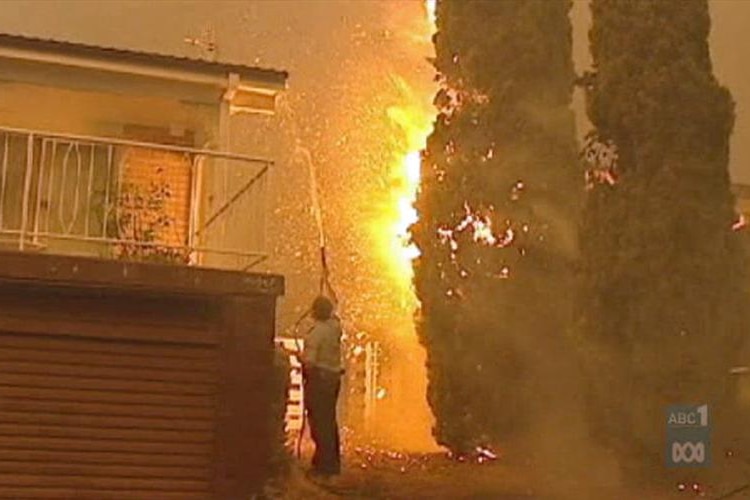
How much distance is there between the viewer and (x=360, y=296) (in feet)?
52.3

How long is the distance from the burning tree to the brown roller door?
4.59m

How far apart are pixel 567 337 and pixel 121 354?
597 cm

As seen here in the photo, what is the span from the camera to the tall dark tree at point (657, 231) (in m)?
13.0

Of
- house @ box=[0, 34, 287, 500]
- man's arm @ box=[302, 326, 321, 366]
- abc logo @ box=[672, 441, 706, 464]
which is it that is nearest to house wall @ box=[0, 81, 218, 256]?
house @ box=[0, 34, 287, 500]

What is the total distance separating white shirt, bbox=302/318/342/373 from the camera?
37.8 ft

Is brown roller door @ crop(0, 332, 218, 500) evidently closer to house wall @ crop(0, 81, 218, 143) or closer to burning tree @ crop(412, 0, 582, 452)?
house wall @ crop(0, 81, 218, 143)

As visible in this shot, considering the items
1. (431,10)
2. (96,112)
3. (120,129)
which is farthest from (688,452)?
(431,10)

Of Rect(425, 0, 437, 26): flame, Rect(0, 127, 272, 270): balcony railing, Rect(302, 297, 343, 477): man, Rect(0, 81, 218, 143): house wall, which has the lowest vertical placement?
Rect(302, 297, 343, 477): man

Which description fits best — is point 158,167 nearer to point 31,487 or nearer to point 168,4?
point 168,4

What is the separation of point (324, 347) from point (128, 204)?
282cm

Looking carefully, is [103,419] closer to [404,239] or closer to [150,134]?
[150,134]

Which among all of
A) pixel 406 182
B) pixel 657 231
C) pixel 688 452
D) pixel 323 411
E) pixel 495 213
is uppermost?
pixel 406 182

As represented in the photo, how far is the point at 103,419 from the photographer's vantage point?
10.8m

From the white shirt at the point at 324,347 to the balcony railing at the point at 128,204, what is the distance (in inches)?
36.9
